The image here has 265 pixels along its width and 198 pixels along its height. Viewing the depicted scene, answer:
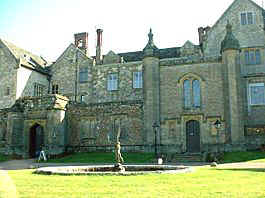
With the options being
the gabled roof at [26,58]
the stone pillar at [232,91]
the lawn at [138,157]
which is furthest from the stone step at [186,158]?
the gabled roof at [26,58]

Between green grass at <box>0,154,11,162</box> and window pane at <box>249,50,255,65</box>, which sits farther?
window pane at <box>249,50,255,65</box>

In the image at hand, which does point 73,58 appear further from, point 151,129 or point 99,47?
point 151,129

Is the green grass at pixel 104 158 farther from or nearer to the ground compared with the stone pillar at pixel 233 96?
nearer to the ground

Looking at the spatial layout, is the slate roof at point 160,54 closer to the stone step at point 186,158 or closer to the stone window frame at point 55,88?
the stone window frame at point 55,88

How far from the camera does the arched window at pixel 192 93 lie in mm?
33312

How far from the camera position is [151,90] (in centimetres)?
3384

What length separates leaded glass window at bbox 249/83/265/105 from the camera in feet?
112

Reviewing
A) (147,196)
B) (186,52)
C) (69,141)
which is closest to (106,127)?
(69,141)

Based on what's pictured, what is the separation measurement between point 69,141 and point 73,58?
47.6 ft

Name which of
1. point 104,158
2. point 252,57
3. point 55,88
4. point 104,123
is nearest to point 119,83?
point 104,123

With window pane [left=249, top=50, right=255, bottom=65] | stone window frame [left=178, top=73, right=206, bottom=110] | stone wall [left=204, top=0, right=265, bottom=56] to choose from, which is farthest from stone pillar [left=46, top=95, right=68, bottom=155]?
window pane [left=249, top=50, right=255, bottom=65]

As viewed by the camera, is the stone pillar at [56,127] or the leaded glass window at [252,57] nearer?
the stone pillar at [56,127]

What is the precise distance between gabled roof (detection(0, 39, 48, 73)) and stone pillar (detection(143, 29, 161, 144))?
16.5 metres

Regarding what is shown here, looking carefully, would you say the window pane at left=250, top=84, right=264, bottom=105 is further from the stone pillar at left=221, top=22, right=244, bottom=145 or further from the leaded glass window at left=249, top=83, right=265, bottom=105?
the stone pillar at left=221, top=22, right=244, bottom=145
